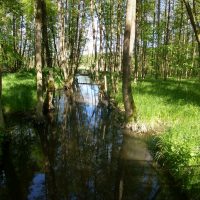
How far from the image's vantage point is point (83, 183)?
341 inches

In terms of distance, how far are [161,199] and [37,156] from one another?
188 inches

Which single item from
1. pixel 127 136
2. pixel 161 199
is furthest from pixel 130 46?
pixel 161 199

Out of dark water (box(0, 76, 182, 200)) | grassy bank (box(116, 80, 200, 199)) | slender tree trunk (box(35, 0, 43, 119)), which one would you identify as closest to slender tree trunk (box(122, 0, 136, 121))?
grassy bank (box(116, 80, 200, 199))

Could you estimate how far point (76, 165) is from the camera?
9977mm

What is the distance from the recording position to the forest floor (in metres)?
8.02

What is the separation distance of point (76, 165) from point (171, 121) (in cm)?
454

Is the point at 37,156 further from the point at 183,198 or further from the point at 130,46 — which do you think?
the point at 130,46

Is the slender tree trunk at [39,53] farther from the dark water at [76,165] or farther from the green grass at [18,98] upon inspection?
the green grass at [18,98]

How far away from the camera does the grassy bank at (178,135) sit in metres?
7.81

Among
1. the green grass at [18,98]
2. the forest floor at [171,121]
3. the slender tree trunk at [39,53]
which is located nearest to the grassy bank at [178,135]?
the forest floor at [171,121]

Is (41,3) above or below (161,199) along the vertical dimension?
above

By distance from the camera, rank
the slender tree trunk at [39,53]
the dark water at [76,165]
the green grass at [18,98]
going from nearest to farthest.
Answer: the dark water at [76,165] → the slender tree trunk at [39,53] → the green grass at [18,98]

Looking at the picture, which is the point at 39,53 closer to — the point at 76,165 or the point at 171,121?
the point at 171,121

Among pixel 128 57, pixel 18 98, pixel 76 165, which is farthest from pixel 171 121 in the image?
pixel 18 98
